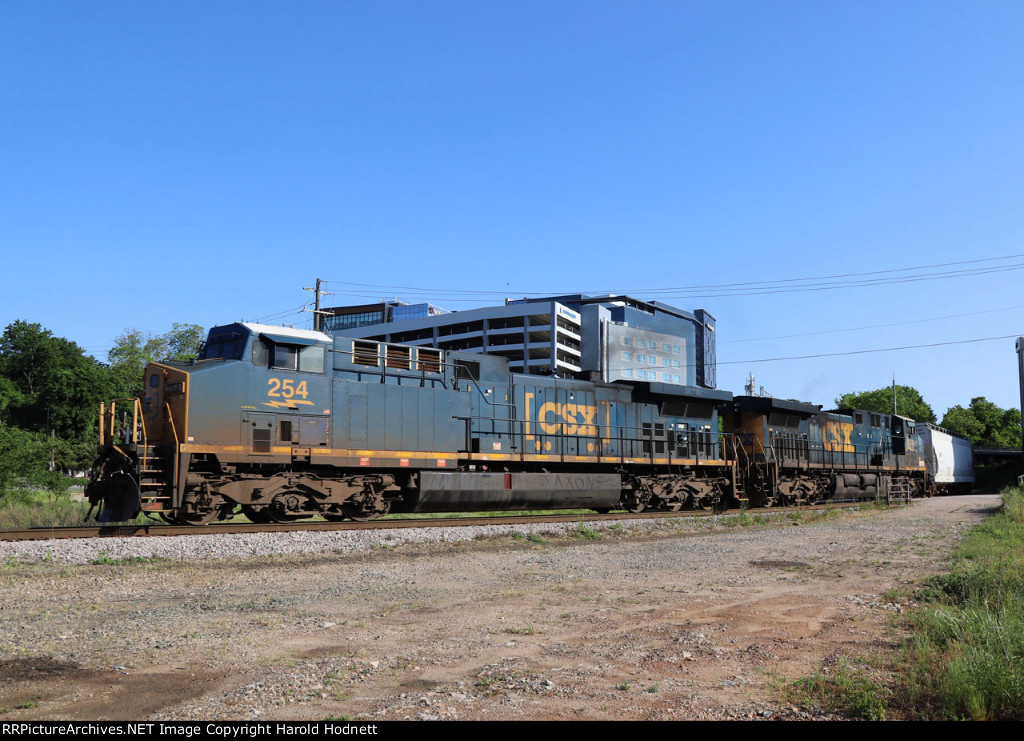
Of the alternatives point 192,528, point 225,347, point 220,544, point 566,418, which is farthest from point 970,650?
point 566,418

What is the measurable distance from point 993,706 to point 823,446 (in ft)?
89.6

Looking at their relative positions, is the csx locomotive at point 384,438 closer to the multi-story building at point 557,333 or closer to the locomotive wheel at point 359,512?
the locomotive wheel at point 359,512

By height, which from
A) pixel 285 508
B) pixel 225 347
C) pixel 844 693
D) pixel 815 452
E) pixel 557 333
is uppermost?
pixel 557 333

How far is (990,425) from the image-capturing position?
9638cm

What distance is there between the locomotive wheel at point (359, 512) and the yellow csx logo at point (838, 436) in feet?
67.6

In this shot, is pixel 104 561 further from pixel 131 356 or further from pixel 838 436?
pixel 131 356

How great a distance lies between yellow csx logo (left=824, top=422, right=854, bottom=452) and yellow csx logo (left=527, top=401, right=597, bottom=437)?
45.7 ft

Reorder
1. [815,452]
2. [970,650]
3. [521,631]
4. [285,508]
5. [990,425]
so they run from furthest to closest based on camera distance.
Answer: [990,425]
[815,452]
[285,508]
[521,631]
[970,650]

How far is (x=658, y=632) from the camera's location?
7070 millimetres

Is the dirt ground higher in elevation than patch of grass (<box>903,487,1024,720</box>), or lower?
lower

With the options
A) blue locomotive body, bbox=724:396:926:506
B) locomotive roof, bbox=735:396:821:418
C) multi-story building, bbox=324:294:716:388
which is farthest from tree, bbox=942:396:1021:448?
locomotive roof, bbox=735:396:821:418

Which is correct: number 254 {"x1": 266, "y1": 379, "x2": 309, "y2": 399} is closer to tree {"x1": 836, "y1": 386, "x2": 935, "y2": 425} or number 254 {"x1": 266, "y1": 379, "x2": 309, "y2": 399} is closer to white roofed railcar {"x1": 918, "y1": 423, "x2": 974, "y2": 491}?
white roofed railcar {"x1": 918, "y1": 423, "x2": 974, "y2": 491}

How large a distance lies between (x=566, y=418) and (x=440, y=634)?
45.8 ft

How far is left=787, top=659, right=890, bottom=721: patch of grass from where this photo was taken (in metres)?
4.73
